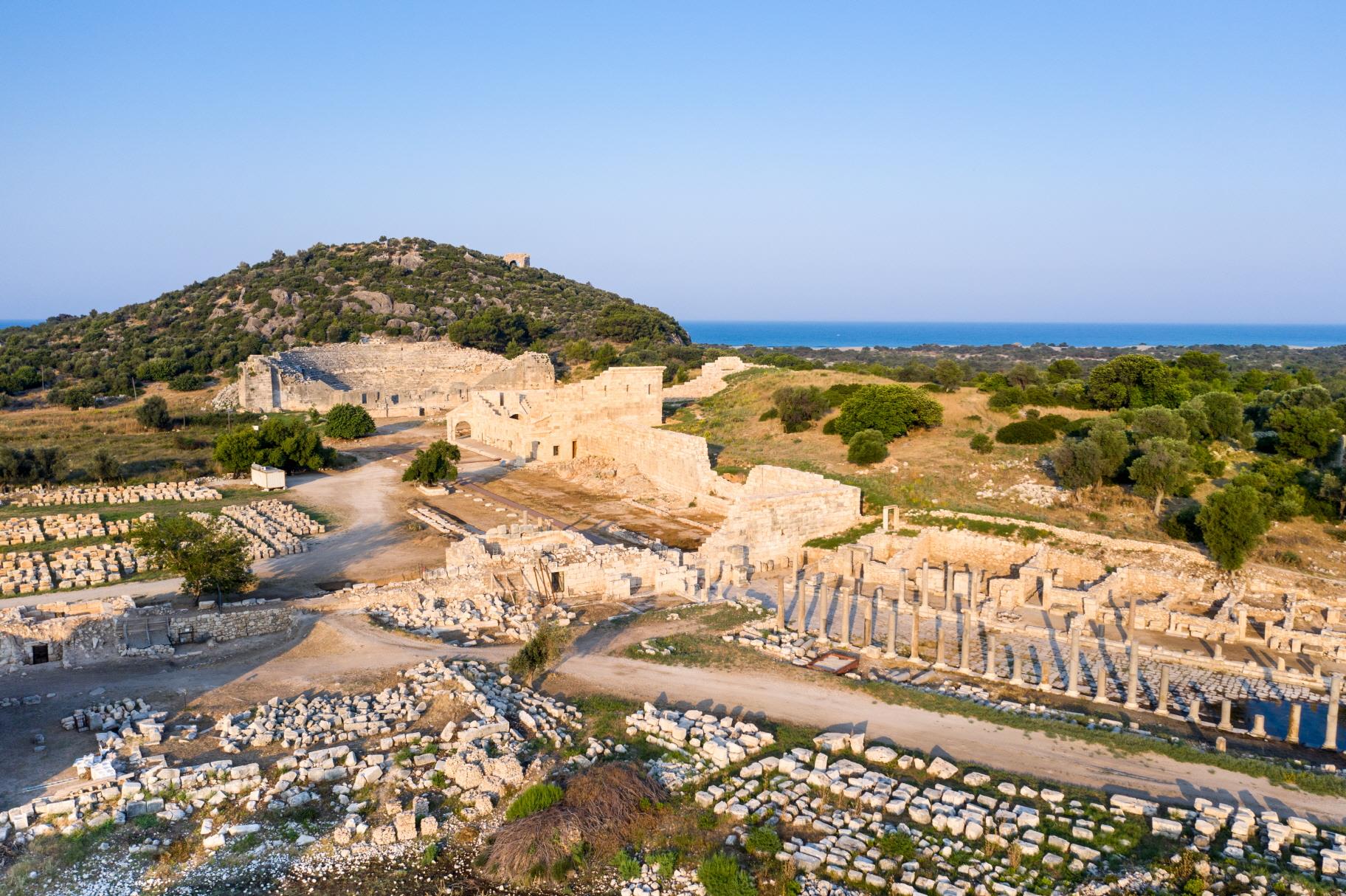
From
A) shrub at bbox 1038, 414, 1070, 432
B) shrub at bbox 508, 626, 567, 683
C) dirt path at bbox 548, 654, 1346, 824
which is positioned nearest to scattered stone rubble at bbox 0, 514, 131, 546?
shrub at bbox 508, 626, 567, 683

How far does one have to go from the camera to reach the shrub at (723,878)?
7.98 metres

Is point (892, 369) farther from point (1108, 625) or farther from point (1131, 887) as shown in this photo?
point (1131, 887)

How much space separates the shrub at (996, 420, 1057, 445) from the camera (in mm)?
27156

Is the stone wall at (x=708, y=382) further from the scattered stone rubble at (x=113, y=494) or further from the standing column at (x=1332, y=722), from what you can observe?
the standing column at (x=1332, y=722)

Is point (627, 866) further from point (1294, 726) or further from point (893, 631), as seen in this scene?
point (1294, 726)

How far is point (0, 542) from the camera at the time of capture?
68.2 feet

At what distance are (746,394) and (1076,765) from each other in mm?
30963

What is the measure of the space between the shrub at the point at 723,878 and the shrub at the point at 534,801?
1872mm

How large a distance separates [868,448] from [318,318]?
54.3 meters

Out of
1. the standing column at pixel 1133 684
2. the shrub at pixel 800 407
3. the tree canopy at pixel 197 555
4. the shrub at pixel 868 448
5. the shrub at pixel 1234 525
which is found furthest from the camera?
the shrub at pixel 800 407

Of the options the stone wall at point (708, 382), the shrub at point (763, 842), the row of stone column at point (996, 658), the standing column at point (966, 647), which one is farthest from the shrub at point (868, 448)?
the shrub at point (763, 842)

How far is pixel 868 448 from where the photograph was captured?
2717cm

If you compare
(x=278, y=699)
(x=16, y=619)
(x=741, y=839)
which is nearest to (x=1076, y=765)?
(x=741, y=839)

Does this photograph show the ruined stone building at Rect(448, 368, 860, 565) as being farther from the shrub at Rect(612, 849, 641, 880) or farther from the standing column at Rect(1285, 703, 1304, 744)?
the shrub at Rect(612, 849, 641, 880)
